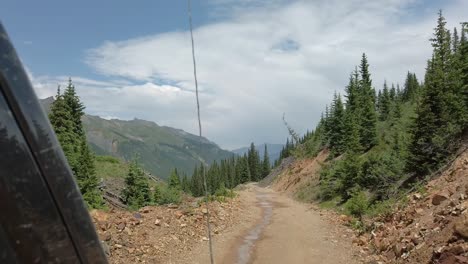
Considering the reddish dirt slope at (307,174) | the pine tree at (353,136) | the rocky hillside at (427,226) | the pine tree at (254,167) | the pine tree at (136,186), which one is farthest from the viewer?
the pine tree at (254,167)

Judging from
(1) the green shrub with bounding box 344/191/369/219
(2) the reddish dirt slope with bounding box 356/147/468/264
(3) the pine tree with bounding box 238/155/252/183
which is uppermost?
(2) the reddish dirt slope with bounding box 356/147/468/264

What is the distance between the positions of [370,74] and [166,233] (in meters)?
64.4

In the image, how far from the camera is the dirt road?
14492 mm

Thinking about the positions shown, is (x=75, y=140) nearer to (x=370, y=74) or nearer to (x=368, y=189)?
(x=368, y=189)

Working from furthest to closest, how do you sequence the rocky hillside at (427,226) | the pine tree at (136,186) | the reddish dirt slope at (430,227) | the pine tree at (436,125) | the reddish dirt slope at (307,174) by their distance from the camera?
the reddish dirt slope at (307,174) → the pine tree at (136,186) → the pine tree at (436,125) → the rocky hillside at (427,226) → the reddish dirt slope at (430,227)

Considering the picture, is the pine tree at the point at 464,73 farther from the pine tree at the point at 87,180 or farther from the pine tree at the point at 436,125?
the pine tree at the point at 87,180

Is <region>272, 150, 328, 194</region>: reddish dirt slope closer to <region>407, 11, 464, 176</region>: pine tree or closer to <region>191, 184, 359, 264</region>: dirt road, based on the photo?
<region>407, 11, 464, 176</region>: pine tree

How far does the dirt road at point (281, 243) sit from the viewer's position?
14.5 meters

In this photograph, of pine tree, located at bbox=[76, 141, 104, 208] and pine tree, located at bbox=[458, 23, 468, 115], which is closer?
pine tree, located at bbox=[458, 23, 468, 115]

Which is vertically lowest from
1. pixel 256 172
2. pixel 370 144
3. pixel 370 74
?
pixel 256 172

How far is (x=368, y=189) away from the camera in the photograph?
27.7 metres

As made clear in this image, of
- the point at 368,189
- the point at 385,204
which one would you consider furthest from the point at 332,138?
the point at 385,204

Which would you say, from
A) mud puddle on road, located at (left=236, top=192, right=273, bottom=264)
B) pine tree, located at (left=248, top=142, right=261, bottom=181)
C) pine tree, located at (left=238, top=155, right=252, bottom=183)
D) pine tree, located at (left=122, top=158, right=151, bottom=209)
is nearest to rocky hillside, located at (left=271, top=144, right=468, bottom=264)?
mud puddle on road, located at (left=236, top=192, right=273, bottom=264)

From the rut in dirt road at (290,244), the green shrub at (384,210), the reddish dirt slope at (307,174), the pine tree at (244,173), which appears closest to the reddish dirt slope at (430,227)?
the green shrub at (384,210)
